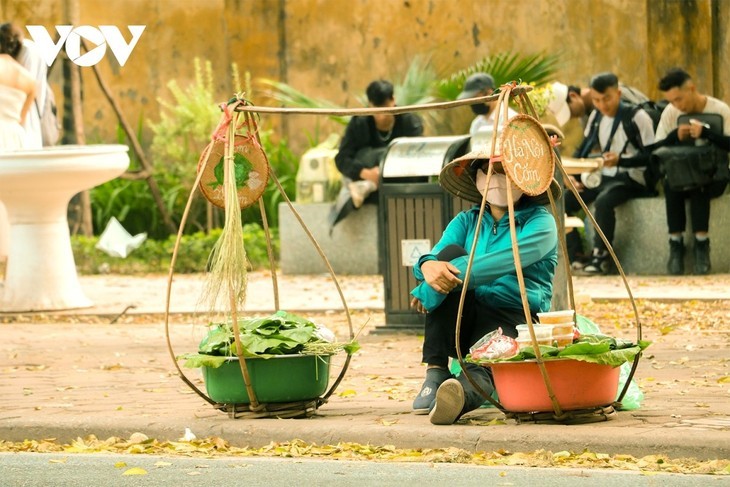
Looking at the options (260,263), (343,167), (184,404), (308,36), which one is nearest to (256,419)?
(184,404)

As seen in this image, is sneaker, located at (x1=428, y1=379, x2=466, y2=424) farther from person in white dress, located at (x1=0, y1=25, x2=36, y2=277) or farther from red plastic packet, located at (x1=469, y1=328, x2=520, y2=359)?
person in white dress, located at (x1=0, y1=25, x2=36, y2=277)

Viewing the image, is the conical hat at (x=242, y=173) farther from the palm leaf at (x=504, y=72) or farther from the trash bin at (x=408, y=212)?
the palm leaf at (x=504, y=72)

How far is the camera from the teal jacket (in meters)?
6.24

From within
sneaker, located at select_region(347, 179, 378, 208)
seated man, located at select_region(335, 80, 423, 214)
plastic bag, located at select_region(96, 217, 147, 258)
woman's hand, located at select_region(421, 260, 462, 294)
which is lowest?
plastic bag, located at select_region(96, 217, 147, 258)

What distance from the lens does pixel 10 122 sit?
483 inches

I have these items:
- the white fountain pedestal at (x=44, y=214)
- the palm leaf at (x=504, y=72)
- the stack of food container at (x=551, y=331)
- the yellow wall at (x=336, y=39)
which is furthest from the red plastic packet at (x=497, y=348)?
the yellow wall at (x=336, y=39)

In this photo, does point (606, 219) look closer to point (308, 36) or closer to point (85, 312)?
point (85, 312)

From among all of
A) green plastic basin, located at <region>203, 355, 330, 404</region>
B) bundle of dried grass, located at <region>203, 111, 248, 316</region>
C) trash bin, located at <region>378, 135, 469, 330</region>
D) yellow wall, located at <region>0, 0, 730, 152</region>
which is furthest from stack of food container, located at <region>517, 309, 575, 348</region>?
yellow wall, located at <region>0, 0, 730, 152</region>

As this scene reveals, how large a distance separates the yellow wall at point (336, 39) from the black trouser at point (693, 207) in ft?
10.7

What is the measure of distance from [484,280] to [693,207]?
6.67m

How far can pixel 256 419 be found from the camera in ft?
20.9

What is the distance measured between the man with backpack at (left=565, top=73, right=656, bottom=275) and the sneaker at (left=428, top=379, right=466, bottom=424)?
6903 mm

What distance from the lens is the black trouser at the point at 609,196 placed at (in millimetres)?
12719

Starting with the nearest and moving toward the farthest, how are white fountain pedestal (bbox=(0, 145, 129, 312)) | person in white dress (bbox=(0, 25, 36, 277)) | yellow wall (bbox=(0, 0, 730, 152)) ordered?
white fountain pedestal (bbox=(0, 145, 129, 312)) → person in white dress (bbox=(0, 25, 36, 277)) → yellow wall (bbox=(0, 0, 730, 152))
